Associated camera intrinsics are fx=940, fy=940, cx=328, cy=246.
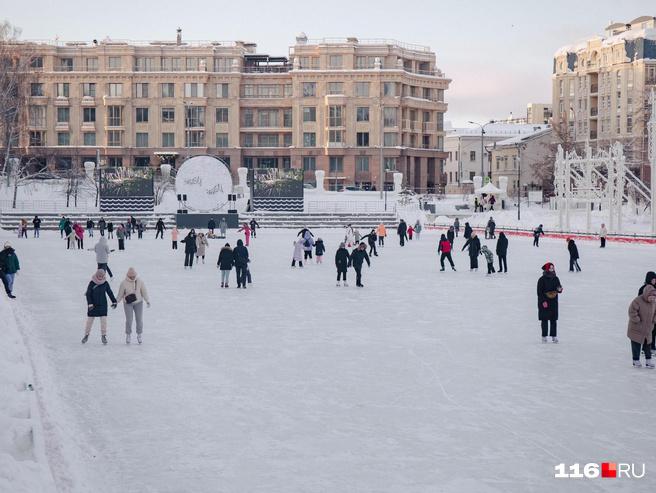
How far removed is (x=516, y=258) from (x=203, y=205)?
2962 cm

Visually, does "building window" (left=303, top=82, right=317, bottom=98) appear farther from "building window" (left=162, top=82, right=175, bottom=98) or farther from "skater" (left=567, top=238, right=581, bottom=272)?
"skater" (left=567, top=238, right=581, bottom=272)

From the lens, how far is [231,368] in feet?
43.0

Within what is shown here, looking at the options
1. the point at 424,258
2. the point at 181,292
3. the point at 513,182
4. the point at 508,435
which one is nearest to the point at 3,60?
the point at 424,258

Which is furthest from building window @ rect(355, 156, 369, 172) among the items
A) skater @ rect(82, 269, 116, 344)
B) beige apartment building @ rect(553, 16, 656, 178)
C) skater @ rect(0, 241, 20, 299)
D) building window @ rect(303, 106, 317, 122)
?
skater @ rect(82, 269, 116, 344)

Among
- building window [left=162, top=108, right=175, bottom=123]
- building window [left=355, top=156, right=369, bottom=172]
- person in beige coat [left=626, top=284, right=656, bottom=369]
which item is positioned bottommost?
person in beige coat [left=626, top=284, right=656, bottom=369]

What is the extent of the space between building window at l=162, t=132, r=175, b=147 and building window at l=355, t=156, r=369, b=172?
1817 centimetres

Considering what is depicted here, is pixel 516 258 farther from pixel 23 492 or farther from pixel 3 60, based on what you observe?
pixel 3 60

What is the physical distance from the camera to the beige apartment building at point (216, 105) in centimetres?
9081

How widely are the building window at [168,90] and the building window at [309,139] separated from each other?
44.4 ft

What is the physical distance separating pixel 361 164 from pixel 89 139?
26.9m

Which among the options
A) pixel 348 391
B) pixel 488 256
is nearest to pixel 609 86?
pixel 488 256

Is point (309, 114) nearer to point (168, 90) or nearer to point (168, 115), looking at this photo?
point (168, 115)

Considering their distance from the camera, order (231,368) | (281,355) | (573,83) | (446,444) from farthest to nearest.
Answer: (573,83) → (281,355) → (231,368) → (446,444)

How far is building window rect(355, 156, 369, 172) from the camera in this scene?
300ft
